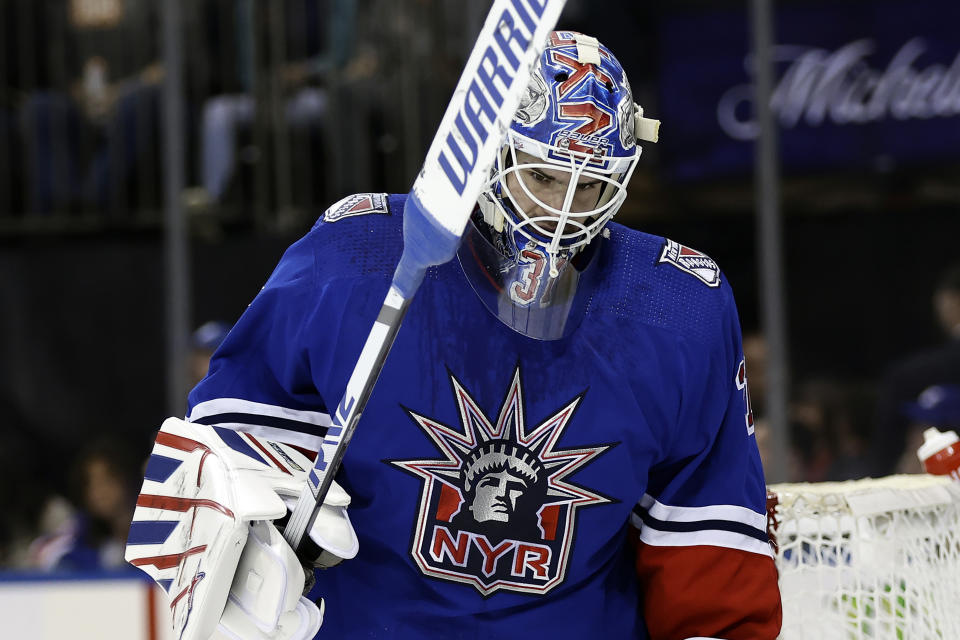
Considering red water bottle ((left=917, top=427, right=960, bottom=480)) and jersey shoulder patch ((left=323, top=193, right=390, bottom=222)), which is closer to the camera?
jersey shoulder patch ((left=323, top=193, right=390, bottom=222))

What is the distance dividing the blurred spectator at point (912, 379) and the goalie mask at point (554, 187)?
2416mm

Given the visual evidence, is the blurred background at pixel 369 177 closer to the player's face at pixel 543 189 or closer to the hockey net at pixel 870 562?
the hockey net at pixel 870 562

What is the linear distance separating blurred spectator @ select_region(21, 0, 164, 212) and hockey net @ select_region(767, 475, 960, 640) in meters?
3.03

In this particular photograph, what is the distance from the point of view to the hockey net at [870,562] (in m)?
1.96

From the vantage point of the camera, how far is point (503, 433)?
5.26ft

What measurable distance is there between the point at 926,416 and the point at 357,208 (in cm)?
242

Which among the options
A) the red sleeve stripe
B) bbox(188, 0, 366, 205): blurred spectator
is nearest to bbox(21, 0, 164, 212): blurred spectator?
bbox(188, 0, 366, 205): blurred spectator

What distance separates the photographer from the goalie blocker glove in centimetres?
142

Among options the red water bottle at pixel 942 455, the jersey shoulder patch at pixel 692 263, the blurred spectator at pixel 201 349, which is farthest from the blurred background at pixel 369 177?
the jersey shoulder patch at pixel 692 263

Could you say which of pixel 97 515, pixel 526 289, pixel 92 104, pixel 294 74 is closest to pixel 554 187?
pixel 526 289

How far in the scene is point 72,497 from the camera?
4.18 metres

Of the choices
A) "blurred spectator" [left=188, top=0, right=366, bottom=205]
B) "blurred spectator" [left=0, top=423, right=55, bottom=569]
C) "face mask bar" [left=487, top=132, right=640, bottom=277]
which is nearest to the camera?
"face mask bar" [left=487, top=132, right=640, bottom=277]

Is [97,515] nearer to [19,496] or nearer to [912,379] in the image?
[19,496]

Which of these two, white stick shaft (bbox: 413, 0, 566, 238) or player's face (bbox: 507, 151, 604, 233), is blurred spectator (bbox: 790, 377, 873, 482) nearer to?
player's face (bbox: 507, 151, 604, 233)
